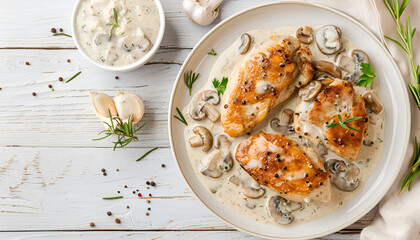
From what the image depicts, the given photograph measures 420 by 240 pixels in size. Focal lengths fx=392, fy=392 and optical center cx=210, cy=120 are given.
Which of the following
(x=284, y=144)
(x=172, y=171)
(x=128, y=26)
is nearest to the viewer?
(x=284, y=144)

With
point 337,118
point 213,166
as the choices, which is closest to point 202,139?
point 213,166

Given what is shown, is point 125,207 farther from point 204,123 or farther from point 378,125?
point 378,125

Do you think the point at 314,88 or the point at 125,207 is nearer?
the point at 314,88

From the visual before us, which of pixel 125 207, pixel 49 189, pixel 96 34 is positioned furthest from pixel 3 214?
pixel 96 34

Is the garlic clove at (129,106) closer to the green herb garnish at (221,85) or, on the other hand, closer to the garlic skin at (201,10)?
the green herb garnish at (221,85)

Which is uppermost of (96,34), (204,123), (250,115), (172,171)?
(96,34)

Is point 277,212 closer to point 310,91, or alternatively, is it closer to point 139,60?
point 310,91

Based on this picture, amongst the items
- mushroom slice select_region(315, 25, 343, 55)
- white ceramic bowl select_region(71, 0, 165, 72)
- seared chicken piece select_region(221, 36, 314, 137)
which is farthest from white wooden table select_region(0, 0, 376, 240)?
mushroom slice select_region(315, 25, 343, 55)

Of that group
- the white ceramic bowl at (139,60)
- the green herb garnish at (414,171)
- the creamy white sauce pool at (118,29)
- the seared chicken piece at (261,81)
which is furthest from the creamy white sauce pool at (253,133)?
the creamy white sauce pool at (118,29)
